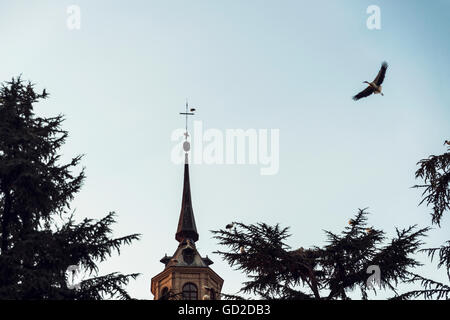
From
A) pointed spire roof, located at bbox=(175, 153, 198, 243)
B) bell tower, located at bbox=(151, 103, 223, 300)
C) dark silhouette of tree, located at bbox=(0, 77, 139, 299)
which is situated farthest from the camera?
pointed spire roof, located at bbox=(175, 153, 198, 243)

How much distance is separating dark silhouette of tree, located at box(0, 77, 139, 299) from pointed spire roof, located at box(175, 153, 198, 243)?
52.7m

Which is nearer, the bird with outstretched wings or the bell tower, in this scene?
the bird with outstretched wings

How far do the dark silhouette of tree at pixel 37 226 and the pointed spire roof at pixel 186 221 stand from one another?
5269cm

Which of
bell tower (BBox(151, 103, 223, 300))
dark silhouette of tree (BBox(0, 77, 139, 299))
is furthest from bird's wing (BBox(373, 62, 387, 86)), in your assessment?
bell tower (BBox(151, 103, 223, 300))

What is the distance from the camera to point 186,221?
2894 inches

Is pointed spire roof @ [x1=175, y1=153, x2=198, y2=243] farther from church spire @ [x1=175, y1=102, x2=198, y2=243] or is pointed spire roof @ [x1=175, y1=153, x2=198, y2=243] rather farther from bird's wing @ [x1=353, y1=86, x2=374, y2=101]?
bird's wing @ [x1=353, y1=86, x2=374, y2=101]

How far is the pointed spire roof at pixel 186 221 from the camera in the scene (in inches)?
2830

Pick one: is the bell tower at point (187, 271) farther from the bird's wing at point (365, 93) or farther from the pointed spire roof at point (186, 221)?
the bird's wing at point (365, 93)

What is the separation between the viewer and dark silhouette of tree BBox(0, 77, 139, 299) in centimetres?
1661

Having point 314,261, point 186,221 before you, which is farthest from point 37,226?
point 186,221

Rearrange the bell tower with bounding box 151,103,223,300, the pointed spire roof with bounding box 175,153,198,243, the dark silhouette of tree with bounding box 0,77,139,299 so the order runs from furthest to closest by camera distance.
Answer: the pointed spire roof with bounding box 175,153,198,243 → the bell tower with bounding box 151,103,223,300 → the dark silhouette of tree with bounding box 0,77,139,299
